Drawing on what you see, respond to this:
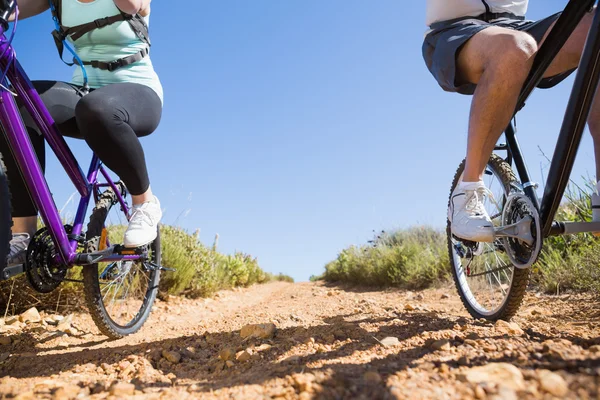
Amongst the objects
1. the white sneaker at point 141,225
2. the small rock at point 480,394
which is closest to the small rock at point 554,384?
the small rock at point 480,394

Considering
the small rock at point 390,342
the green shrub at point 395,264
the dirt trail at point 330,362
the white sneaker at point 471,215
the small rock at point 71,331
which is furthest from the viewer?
the green shrub at point 395,264

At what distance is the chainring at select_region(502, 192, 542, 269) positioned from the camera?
1.86 meters

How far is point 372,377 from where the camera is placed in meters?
1.27

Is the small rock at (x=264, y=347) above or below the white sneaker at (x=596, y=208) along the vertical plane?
below

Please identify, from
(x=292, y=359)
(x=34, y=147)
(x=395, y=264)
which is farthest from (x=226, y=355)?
(x=395, y=264)

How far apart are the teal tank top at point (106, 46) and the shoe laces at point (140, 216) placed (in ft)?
2.53

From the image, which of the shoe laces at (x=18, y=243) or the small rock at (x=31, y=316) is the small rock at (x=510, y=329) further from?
the small rock at (x=31, y=316)

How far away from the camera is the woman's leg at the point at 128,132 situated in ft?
7.09

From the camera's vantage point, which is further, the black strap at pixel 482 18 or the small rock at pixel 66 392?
the black strap at pixel 482 18

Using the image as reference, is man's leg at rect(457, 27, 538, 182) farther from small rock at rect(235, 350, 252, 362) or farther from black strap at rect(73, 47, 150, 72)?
black strap at rect(73, 47, 150, 72)

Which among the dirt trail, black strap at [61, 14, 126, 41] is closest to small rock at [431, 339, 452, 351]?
the dirt trail

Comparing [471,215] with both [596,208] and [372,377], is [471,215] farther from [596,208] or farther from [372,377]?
[372,377]

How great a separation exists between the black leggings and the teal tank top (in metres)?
0.13

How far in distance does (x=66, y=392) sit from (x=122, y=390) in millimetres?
190
